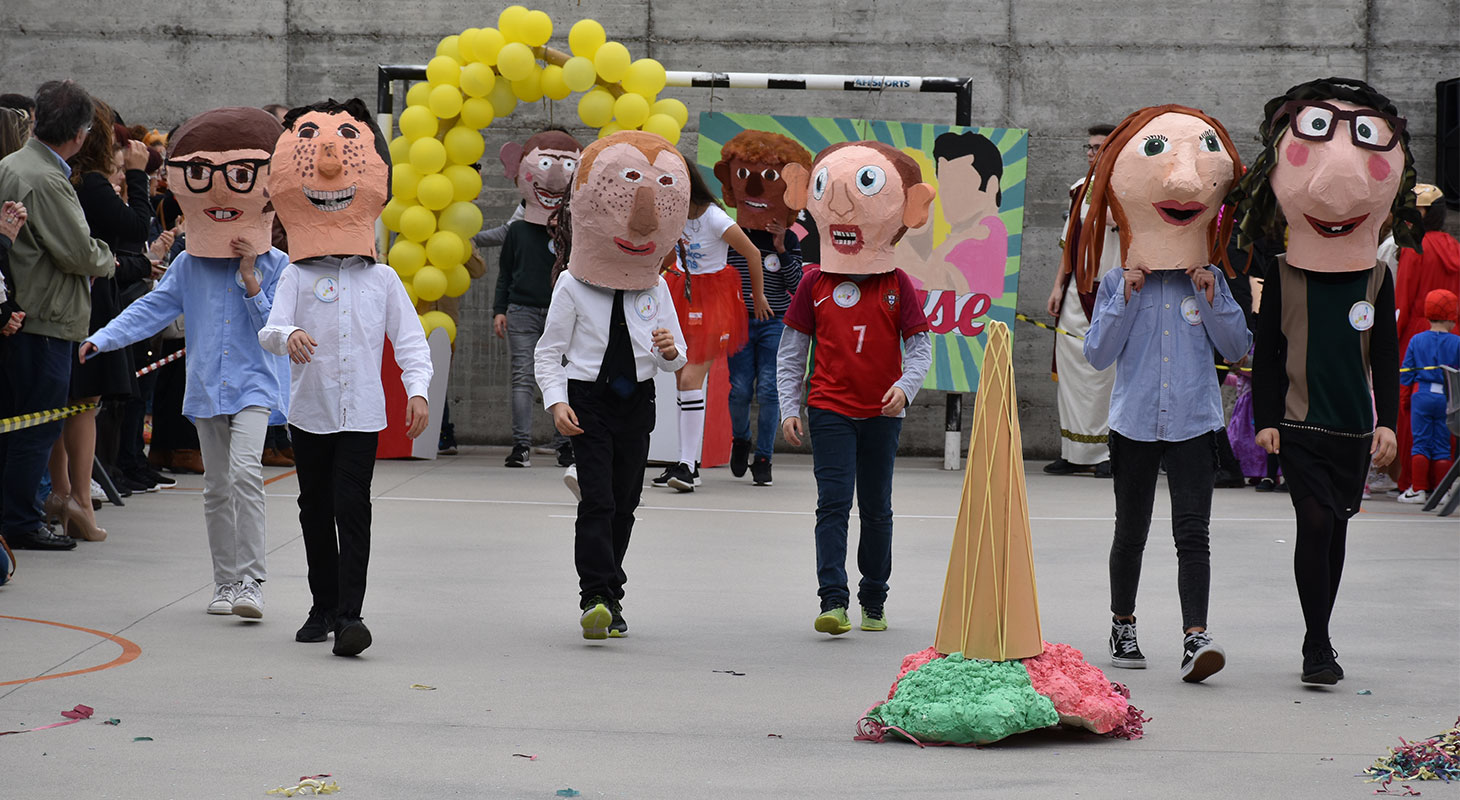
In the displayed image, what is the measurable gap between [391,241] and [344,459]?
5.85 metres

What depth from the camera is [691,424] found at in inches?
367

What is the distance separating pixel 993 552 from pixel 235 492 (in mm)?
2817

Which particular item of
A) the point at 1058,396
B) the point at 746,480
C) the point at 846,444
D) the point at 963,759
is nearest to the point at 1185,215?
the point at 846,444

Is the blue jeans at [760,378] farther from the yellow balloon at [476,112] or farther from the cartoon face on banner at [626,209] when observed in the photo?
the cartoon face on banner at [626,209]

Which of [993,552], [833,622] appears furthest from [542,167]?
[993,552]

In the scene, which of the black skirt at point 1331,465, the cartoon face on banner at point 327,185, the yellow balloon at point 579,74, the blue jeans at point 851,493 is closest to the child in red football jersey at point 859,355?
the blue jeans at point 851,493

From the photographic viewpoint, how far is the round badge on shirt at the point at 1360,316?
5098 millimetres

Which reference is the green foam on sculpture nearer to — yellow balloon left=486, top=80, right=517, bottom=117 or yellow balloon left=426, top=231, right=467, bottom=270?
yellow balloon left=426, top=231, right=467, bottom=270

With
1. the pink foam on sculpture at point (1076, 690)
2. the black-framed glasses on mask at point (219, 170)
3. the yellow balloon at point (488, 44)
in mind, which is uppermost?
the yellow balloon at point (488, 44)

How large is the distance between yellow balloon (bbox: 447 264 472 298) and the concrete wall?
1.61 metres

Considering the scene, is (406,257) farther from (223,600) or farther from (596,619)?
(596,619)

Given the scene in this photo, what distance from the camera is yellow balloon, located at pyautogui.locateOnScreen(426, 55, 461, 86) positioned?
402 inches

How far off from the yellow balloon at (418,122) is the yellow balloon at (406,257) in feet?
2.28

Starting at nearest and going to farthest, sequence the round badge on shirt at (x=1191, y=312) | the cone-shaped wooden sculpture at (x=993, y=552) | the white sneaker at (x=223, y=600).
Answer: the cone-shaped wooden sculpture at (x=993, y=552) < the round badge on shirt at (x=1191, y=312) < the white sneaker at (x=223, y=600)
